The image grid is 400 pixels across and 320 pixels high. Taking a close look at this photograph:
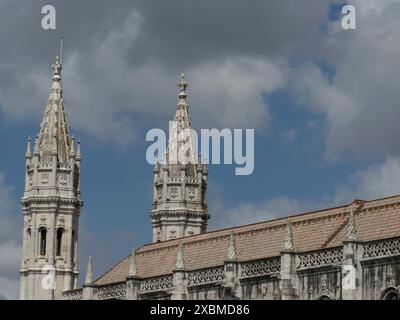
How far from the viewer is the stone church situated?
63812 millimetres

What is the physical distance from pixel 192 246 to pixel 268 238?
7.35 metres

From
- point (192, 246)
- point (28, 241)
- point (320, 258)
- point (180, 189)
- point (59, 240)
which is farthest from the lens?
point (180, 189)

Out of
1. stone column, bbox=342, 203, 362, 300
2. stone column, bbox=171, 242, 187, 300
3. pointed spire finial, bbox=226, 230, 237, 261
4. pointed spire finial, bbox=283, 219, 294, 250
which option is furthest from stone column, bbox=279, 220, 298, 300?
stone column, bbox=171, 242, 187, 300

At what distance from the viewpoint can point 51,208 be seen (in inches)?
3661

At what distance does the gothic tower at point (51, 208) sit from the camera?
9275cm

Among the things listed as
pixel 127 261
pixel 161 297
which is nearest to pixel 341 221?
pixel 161 297

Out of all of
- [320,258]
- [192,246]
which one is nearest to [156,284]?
[192,246]

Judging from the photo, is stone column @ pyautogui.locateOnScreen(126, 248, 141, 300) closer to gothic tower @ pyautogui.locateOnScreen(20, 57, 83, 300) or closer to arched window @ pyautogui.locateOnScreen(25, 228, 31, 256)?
gothic tower @ pyautogui.locateOnScreen(20, 57, 83, 300)

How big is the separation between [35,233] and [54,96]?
893 cm

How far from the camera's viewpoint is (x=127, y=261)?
3440 inches

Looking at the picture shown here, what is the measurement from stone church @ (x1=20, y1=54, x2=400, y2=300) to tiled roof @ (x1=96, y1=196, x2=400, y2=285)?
8cm

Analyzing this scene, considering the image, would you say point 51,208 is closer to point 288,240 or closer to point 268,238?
point 268,238
